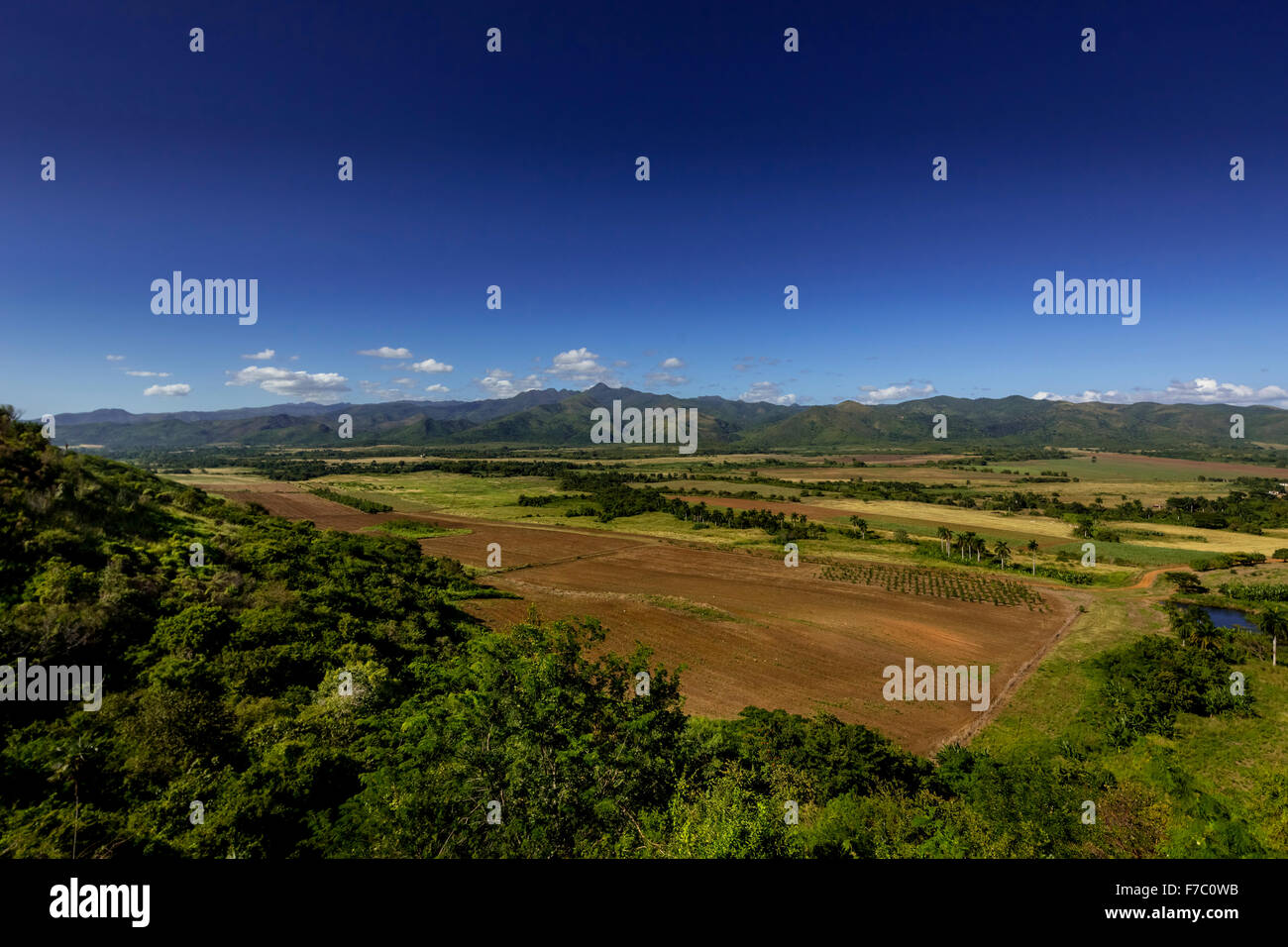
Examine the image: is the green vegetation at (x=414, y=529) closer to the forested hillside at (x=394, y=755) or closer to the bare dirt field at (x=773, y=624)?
the bare dirt field at (x=773, y=624)

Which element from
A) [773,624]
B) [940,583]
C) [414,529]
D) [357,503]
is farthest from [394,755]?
[357,503]

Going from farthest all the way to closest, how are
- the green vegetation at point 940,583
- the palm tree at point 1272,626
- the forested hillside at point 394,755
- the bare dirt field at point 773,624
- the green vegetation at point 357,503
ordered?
the green vegetation at point 357,503 < the green vegetation at point 940,583 < the palm tree at point 1272,626 < the bare dirt field at point 773,624 < the forested hillside at point 394,755

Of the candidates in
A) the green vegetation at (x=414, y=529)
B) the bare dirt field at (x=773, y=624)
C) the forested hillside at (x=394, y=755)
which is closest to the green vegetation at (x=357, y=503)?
the green vegetation at (x=414, y=529)

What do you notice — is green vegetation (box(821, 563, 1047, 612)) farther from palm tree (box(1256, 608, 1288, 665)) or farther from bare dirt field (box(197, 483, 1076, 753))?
palm tree (box(1256, 608, 1288, 665))
